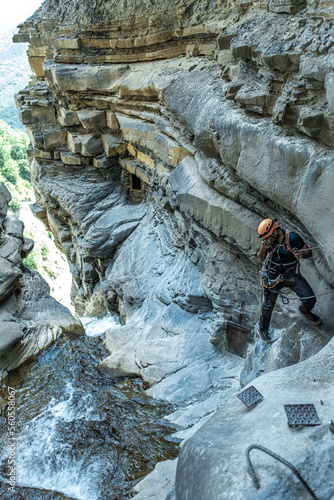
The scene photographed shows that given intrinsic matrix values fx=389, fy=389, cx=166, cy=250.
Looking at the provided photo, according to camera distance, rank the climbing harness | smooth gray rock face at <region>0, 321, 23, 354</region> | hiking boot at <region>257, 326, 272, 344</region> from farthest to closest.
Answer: smooth gray rock face at <region>0, 321, 23, 354</region>, hiking boot at <region>257, 326, 272, 344</region>, the climbing harness

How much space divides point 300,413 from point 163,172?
691 centimetres

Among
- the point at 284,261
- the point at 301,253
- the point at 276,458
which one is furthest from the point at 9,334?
the point at 276,458

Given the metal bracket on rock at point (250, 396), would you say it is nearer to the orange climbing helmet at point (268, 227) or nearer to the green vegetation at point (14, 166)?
the orange climbing helmet at point (268, 227)

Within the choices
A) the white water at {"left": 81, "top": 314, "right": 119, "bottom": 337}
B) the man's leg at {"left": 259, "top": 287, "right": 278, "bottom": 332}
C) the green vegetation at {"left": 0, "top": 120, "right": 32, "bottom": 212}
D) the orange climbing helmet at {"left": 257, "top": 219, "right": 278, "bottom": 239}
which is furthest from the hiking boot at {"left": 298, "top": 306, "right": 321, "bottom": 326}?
the green vegetation at {"left": 0, "top": 120, "right": 32, "bottom": 212}

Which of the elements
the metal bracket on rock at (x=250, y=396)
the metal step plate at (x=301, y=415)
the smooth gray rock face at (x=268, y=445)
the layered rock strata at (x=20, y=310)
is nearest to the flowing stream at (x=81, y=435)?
the layered rock strata at (x=20, y=310)

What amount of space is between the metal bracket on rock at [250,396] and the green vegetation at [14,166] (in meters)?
24.7

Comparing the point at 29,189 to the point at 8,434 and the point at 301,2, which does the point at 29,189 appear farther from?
the point at 301,2

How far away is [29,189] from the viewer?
96.0ft

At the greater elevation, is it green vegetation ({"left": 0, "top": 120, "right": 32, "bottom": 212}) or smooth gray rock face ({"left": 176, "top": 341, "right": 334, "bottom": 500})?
smooth gray rock face ({"left": 176, "top": 341, "right": 334, "bottom": 500})

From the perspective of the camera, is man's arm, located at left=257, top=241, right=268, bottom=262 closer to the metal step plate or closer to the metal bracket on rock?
the metal bracket on rock

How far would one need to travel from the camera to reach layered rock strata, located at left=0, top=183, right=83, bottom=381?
805 cm

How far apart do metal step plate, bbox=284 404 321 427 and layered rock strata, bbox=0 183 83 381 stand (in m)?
6.40

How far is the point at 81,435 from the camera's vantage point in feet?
19.1

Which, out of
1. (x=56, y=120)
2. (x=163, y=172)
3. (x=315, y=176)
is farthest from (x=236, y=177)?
(x=56, y=120)
